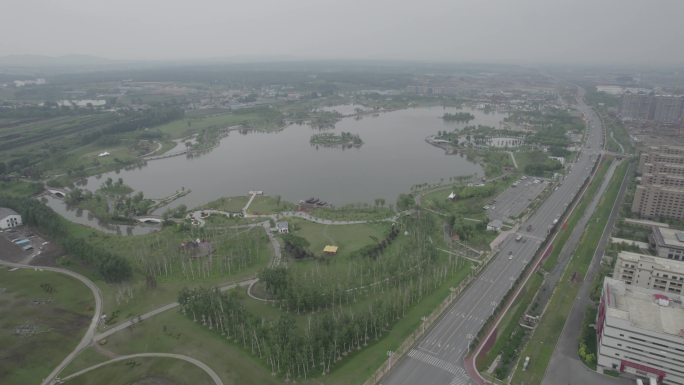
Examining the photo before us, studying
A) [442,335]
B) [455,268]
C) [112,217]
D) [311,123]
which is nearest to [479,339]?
[442,335]

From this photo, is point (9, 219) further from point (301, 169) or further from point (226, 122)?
point (226, 122)

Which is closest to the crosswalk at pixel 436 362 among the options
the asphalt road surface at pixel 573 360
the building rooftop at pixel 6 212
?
the asphalt road surface at pixel 573 360

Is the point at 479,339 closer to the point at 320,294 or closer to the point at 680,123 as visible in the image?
the point at 320,294

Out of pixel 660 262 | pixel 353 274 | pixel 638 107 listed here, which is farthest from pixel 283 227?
pixel 638 107

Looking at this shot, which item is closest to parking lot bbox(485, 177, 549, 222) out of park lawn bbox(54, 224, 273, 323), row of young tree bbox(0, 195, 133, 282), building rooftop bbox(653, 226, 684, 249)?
building rooftop bbox(653, 226, 684, 249)

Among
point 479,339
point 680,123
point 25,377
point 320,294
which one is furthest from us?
point 680,123

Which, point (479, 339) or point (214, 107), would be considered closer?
point (479, 339)

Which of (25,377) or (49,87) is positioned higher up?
(49,87)
